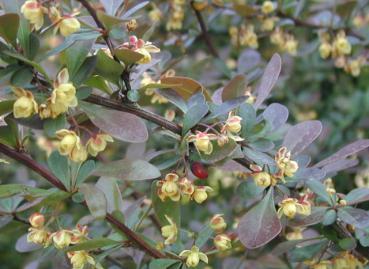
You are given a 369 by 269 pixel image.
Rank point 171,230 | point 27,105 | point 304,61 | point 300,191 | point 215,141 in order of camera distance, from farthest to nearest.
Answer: point 304,61 < point 300,191 < point 171,230 < point 215,141 < point 27,105

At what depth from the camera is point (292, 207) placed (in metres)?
1.01

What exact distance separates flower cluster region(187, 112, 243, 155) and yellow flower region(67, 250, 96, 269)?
0.26 meters

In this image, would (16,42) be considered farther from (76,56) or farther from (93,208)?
(93,208)

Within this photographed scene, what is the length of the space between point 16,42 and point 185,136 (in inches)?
11.8

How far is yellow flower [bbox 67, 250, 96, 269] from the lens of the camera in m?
1.00

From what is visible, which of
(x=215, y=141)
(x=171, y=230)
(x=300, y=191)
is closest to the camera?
(x=215, y=141)

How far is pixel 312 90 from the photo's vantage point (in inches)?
88.4

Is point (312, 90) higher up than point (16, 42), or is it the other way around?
point (16, 42)

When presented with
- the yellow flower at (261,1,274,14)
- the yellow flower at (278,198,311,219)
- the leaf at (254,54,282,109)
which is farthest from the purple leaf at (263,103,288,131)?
the yellow flower at (261,1,274,14)

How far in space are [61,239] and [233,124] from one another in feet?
1.10

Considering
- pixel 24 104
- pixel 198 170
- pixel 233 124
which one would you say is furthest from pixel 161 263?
pixel 24 104

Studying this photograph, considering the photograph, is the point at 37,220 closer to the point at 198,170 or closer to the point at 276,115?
the point at 198,170

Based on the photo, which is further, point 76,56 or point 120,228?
point 120,228

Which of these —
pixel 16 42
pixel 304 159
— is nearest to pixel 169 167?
pixel 304 159
